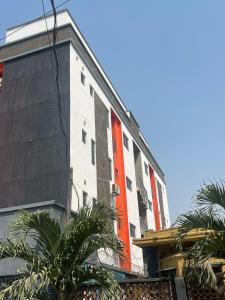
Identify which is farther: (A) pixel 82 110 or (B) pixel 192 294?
(A) pixel 82 110

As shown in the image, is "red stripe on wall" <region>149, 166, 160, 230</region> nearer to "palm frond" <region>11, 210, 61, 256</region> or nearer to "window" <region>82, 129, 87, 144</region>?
"window" <region>82, 129, 87, 144</region>

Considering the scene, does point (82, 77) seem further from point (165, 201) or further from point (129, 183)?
point (165, 201)

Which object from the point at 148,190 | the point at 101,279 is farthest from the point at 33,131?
the point at 148,190

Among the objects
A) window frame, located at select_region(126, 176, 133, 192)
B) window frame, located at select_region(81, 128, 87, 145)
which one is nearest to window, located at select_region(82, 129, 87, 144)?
window frame, located at select_region(81, 128, 87, 145)

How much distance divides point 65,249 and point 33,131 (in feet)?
45.8

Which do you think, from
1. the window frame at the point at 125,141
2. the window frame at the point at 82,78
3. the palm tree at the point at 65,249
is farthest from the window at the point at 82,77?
the palm tree at the point at 65,249

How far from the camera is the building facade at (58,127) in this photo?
1789cm

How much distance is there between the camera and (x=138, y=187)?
3170 centimetres

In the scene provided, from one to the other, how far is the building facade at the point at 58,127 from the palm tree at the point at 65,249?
8.27 meters

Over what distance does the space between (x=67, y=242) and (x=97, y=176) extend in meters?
15.1

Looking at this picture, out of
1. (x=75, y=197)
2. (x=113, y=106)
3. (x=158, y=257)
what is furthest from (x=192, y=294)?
(x=113, y=106)

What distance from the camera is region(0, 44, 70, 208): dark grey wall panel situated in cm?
1766

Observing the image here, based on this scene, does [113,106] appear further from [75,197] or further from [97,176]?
[75,197]

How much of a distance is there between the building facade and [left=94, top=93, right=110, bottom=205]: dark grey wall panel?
0.06m
